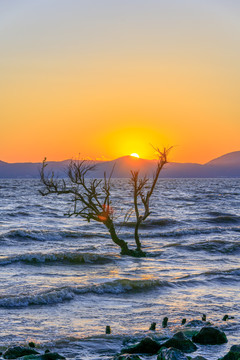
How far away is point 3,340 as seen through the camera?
888 cm

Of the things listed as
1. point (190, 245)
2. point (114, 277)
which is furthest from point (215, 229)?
point (114, 277)

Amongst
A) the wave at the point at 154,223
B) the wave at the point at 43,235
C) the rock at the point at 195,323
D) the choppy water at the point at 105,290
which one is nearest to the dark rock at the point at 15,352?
the choppy water at the point at 105,290

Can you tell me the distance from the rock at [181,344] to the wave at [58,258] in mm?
11444

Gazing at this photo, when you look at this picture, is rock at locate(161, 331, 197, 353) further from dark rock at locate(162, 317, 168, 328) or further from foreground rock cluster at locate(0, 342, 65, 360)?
foreground rock cluster at locate(0, 342, 65, 360)

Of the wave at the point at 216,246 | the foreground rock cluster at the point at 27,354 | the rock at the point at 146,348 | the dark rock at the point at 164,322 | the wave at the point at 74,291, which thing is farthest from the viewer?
the wave at the point at 216,246

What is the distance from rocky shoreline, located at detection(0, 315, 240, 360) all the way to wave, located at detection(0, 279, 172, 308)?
131 inches

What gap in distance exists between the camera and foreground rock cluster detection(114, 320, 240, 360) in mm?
7219

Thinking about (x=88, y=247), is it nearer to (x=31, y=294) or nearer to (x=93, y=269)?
(x=93, y=269)

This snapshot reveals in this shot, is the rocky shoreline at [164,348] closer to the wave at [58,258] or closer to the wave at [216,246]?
the wave at [58,258]

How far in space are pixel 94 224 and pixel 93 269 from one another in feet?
57.7

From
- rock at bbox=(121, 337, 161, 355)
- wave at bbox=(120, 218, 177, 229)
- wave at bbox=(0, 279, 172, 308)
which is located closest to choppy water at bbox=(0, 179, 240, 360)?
wave at bbox=(0, 279, 172, 308)

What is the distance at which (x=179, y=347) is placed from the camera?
321 inches

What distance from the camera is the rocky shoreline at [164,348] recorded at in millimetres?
7281

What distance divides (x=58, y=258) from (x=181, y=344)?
1238 cm
